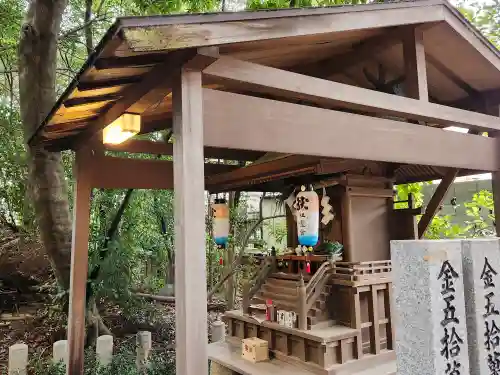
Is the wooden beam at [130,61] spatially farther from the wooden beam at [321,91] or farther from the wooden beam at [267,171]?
the wooden beam at [267,171]

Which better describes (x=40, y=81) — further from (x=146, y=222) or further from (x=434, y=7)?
(x=434, y=7)

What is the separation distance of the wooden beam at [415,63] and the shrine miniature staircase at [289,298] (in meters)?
2.92

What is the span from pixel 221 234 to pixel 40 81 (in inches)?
140

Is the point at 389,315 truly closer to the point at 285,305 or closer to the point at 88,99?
the point at 285,305

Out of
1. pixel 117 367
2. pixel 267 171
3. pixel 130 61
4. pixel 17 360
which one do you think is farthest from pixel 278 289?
pixel 130 61

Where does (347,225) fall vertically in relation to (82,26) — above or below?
below

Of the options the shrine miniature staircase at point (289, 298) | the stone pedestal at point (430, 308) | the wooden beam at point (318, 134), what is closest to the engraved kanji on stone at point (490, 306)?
the stone pedestal at point (430, 308)

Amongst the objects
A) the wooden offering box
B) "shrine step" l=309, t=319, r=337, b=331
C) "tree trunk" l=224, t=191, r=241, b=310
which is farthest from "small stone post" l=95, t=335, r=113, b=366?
"tree trunk" l=224, t=191, r=241, b=310

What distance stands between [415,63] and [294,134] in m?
1.92

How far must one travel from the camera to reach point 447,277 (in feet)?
8.13

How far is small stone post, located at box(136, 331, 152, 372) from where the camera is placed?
5658mm

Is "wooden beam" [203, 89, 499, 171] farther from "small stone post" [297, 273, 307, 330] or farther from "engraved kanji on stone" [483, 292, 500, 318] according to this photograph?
"small stone post" [297, 273, 307, 330]

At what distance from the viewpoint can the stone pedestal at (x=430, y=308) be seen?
7.86ft

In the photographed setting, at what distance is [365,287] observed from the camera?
5492 mm
